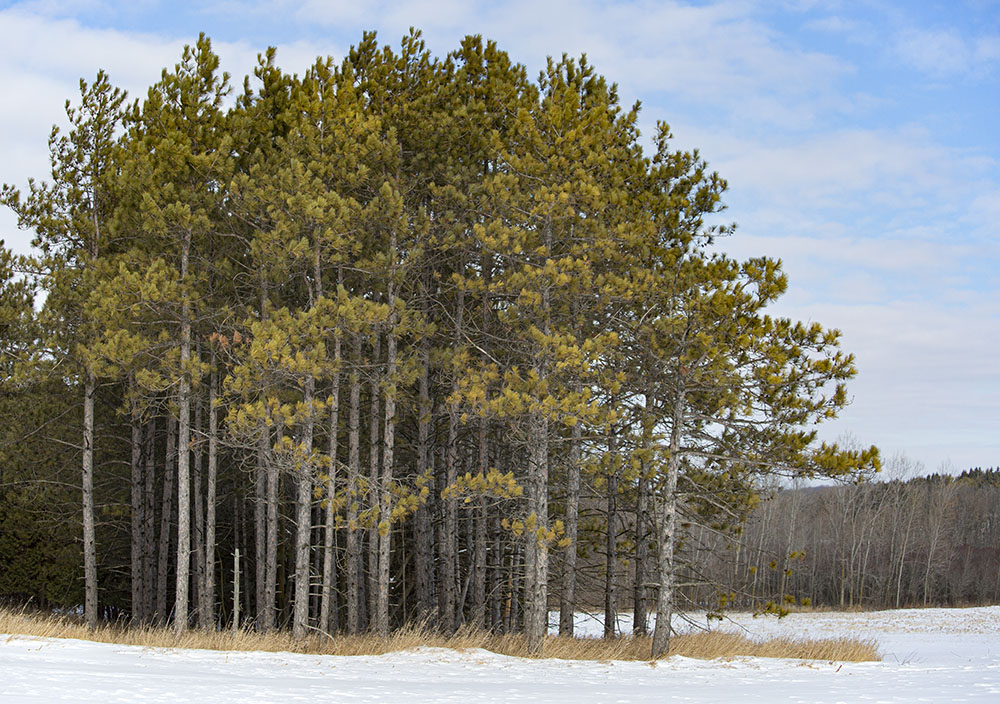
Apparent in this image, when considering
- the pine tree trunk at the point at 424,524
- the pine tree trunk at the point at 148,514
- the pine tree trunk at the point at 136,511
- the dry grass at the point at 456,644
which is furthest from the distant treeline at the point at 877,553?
the pine tree trunk at the point at 136,511

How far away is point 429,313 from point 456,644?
718 cm

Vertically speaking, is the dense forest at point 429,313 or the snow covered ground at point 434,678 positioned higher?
the dense forest at point 429,313

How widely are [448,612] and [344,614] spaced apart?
837 cm

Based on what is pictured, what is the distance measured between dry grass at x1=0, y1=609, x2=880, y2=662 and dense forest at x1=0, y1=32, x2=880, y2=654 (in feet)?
2.05

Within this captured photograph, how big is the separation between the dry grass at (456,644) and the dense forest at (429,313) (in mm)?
623

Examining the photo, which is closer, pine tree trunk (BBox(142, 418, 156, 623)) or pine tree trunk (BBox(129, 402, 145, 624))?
pine tree trunk (BBox(129, 402, 145, 624))

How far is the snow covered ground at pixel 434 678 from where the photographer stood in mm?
8531

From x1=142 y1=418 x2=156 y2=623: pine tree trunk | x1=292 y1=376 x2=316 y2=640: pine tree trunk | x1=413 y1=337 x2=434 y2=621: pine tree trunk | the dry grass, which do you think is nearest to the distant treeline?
x1=413 y1=337 x2=434 y2=621: pine tree trunk

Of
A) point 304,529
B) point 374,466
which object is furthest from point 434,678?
point 374,466

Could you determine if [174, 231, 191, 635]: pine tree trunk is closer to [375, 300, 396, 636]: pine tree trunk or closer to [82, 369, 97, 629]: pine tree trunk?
[82, 369, 97, 629]: pine tree trunk

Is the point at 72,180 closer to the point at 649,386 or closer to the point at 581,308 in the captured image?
the point at 581,308

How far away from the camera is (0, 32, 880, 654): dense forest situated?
45.8 ft

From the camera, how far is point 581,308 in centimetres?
1527

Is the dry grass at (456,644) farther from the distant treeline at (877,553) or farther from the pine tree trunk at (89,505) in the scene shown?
the distant treeline at (877,553)
